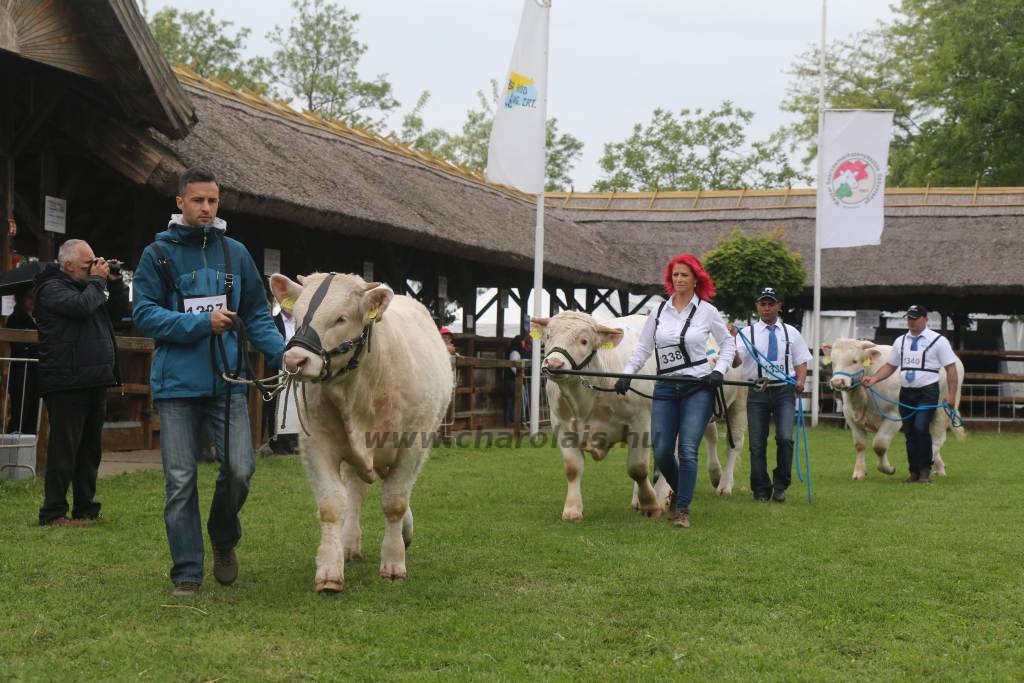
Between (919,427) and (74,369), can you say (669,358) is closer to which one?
(74,369)

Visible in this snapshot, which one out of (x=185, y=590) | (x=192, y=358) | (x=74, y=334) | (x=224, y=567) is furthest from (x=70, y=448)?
(x=192, y=358)

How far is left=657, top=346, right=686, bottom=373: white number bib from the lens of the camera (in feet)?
27.7

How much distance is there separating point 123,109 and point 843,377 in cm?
818

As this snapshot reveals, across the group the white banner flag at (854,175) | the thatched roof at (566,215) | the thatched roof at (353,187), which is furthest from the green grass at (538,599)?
the white banner flag at (854,175)

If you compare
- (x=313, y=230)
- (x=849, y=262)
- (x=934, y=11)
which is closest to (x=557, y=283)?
(x=849, y=262)

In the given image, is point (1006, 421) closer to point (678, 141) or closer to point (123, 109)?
point (123, 109)

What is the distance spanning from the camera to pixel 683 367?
27.6ft

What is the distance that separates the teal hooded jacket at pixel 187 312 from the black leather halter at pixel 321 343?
16.5 inches

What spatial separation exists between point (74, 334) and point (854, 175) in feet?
53.5

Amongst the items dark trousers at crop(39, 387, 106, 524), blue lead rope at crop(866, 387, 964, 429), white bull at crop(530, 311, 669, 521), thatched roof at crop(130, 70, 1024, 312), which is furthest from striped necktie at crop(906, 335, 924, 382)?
dark trousers at crop(39, 387, 106, 524)

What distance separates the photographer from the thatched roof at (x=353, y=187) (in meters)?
13.5

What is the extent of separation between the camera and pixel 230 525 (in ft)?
19.4

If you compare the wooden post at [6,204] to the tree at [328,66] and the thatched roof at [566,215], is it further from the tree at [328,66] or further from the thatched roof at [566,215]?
the tree at [328,66]

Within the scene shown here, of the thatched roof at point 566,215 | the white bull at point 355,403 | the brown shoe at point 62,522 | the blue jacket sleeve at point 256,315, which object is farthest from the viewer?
the thatched roof at point 566,215
